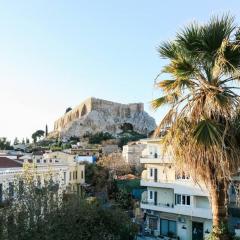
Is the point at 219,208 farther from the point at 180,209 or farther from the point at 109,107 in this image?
the point at 109,107

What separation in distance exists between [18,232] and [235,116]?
9472 mm

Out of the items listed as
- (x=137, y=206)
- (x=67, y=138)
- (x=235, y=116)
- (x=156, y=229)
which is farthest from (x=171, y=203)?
(x=67, y=138)

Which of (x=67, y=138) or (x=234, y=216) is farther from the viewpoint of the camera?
(x=67, y=138)

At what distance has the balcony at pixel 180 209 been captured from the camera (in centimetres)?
3212

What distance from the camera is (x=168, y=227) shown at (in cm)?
3669

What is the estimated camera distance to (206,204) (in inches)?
1297

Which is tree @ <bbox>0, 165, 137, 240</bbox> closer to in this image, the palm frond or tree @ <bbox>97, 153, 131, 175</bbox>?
the palm frond

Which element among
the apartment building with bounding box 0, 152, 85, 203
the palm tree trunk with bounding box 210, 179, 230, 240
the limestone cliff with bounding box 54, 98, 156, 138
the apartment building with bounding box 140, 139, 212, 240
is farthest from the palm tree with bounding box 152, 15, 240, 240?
the limestone cliff with bounding box 54, 98, 156, 138

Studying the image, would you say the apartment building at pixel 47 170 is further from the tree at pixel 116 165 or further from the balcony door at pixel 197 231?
the tree at pixel 116 165

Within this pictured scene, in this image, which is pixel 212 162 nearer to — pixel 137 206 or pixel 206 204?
pixel 206 204

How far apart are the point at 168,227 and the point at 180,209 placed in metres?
3.15

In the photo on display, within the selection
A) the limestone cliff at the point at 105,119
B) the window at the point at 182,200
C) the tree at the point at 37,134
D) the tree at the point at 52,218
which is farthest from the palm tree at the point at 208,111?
the tree at the point at 37,134

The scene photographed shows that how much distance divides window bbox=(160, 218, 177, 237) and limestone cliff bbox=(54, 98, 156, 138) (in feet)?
458

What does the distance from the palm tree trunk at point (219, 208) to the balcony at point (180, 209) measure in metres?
21.7
